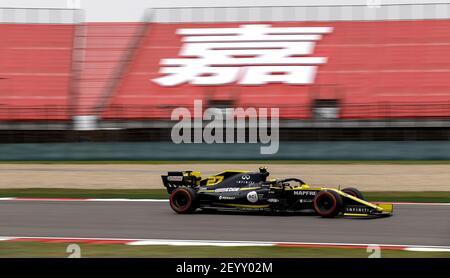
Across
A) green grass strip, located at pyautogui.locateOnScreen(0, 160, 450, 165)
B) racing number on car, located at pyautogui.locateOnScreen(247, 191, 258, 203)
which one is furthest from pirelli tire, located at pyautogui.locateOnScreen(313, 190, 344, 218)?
green grass strip, located at pyautogui.locateOnScreen(0, 160, 450, 165)

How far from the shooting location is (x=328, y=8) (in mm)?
35656

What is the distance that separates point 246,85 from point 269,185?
20.1 m

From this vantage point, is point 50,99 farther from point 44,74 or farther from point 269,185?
point 269,185

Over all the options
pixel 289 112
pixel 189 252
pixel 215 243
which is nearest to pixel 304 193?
pixel 215 243

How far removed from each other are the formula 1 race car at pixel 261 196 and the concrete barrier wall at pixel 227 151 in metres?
13.4

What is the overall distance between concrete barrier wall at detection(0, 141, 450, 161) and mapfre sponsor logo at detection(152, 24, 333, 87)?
597 centimetres

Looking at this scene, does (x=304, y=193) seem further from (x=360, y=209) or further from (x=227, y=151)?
(x=227, y=151)

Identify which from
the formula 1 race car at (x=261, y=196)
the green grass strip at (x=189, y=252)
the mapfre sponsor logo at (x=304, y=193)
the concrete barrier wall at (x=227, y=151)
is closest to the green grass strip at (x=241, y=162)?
the concrete barrier wall at (x=227, y=151)

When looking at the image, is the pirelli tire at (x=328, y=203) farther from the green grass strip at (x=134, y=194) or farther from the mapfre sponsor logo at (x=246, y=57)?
the mapfre sponsor logo at (x=246, y=57)

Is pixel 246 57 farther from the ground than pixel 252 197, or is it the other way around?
pixel 246 57

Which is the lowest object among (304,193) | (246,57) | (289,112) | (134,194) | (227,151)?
(134,194)

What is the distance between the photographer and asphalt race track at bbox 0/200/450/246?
10305 millimetres

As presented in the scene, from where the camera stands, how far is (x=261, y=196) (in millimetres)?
12422

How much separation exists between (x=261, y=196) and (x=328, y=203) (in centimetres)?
110
